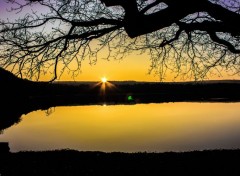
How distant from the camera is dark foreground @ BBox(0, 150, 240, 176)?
31.9 ft

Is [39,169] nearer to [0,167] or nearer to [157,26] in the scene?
[0,167]

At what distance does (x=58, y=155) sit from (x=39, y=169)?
1.99m

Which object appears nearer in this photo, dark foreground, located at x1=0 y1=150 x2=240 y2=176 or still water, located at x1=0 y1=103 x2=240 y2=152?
dark foreground, located at x1=0 y1=150 x2=240 y2=176

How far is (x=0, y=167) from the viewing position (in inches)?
413

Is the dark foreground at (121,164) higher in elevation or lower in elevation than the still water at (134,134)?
lower

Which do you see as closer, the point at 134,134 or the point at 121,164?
the point at 121,164

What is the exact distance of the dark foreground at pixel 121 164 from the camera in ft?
31.9

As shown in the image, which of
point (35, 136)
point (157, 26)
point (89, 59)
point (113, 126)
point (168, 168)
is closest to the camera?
point (157, 26)

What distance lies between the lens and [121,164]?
10641 mm

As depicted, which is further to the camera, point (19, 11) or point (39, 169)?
point (19, 11)

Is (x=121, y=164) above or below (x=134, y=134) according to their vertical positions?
below

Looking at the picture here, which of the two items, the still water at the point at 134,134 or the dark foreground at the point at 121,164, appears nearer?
the dark foreground at the point at 121,164

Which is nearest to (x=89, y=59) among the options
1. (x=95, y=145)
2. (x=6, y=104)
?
(x=95, y=145)

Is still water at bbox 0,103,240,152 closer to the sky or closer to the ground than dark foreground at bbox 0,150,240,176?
closer to the sky
